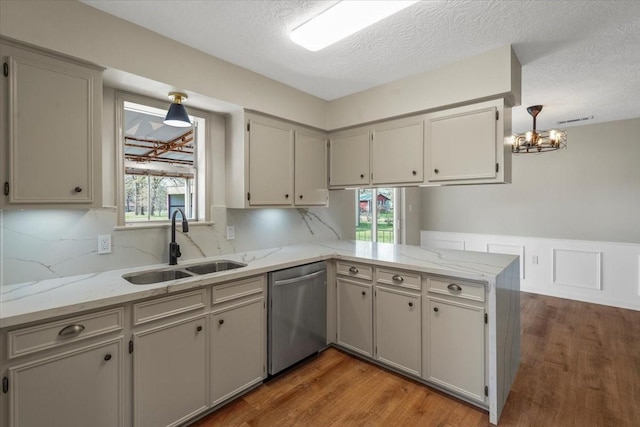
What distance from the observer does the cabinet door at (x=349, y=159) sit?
306 centimetres

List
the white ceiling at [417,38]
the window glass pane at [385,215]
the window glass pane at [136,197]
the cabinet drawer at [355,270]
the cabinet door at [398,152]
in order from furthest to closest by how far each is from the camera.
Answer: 1. the window glass pane at [385,215]
2. the cabinet door at [398,152]
3. the cabinet drawer at [355,270]
4. the window glass pane at [136,197]
5. the white ceiling at [417,38]

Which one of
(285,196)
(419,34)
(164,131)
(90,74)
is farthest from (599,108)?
(90,74)

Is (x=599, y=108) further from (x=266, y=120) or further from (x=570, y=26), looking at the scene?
(x=266, y=120)

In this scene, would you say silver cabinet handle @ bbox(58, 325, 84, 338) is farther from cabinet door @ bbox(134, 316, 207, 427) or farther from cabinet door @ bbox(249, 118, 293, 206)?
cabinet door @ bbox(249, 118, 293, 206)

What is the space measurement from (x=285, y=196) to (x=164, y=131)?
1144 millimetres

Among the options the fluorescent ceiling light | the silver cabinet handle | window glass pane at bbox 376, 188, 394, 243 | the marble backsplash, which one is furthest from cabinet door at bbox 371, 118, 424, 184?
the silver cabinet handle

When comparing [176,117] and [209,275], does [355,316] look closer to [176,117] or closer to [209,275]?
[209,275]

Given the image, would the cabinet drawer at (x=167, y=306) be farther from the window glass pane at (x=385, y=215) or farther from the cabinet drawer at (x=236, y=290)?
the window glass pane at (x=385, y=215)

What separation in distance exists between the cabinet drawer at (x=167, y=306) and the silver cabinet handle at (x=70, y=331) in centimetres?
24

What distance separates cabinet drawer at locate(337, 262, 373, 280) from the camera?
2.56 m

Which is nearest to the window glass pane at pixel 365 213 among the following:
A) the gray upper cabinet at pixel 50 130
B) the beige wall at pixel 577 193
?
the beige wall at pixel 577 193

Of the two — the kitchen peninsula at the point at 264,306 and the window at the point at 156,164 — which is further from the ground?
the window at the point at 156,164

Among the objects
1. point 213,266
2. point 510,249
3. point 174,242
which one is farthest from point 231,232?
point 510,249

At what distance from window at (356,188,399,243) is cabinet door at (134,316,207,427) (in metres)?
3.10
